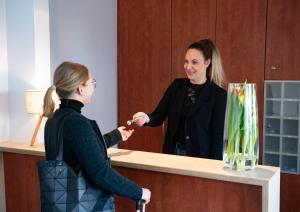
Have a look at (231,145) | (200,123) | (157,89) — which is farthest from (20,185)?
(157,89)

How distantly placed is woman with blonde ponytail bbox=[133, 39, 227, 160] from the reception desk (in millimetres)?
400

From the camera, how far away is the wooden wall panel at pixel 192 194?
1.37m

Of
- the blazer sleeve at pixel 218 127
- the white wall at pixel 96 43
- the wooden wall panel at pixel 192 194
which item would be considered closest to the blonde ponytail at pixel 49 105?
the wooden wall panel at pixel 192 194

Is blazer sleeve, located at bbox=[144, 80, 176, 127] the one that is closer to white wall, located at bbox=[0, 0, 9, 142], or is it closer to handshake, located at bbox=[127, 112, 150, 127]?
handshake, located at bbox=[127, 112, 150, 127]

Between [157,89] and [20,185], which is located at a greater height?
[157,89]

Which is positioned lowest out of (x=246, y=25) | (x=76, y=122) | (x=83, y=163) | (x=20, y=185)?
(x=20, y=185)

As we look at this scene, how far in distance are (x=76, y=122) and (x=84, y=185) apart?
0.24 metres

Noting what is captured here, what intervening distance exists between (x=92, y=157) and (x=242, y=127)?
1.91 feet

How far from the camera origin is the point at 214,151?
6.77ft

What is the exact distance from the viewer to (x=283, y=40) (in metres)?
2.85

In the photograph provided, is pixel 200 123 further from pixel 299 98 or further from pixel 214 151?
pixel 299 98

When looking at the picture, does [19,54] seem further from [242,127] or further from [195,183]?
[242,127]

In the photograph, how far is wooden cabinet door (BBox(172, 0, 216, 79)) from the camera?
3.20 metres

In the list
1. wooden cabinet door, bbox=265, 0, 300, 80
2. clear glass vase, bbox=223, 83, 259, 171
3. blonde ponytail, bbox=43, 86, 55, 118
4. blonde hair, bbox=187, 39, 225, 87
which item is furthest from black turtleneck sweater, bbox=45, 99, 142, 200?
wooden cabinet door, bbox=265, 0, 300, 80
